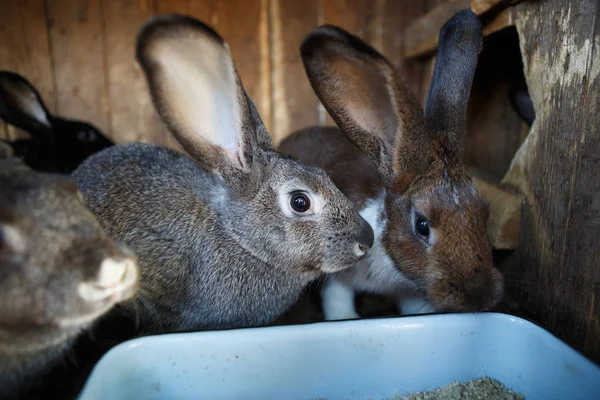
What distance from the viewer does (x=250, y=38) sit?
284 centimetres

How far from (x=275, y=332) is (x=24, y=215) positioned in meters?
0.72

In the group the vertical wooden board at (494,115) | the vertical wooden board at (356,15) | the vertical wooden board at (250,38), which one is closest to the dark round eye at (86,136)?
the vertical wooden board at (250,38)

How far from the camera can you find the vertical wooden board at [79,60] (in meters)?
2.69

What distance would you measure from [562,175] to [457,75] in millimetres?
515

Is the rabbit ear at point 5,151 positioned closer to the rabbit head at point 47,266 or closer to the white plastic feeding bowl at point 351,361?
the rabbit head at point 47,266

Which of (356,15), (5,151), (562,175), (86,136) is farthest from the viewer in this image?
(356,15)

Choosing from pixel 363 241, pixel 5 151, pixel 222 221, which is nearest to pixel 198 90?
pixel 222 221

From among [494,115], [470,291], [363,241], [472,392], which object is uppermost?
[494,115]

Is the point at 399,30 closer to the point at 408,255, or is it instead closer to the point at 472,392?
the point at 408,255

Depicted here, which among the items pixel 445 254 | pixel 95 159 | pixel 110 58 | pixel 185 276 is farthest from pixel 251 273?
pixel 110 58

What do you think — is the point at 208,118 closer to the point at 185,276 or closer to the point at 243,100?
the point at 243,100

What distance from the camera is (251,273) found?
1647 millimetres

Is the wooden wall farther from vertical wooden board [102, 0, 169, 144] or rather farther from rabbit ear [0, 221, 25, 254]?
rabbit ear [0, 221, 25, 254]

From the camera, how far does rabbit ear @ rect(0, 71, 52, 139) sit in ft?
7.74
